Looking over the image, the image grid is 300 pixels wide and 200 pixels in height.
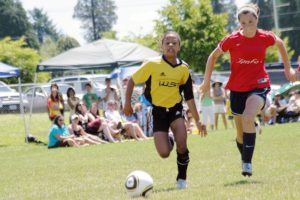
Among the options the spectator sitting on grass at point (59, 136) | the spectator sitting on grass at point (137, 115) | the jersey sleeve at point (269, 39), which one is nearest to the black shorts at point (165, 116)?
the jersey sleeve at point (269, 39)

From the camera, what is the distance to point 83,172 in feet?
41.9

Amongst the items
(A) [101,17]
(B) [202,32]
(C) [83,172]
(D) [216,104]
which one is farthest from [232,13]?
(C) [83,172]

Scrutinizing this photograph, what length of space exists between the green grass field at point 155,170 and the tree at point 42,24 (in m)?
128

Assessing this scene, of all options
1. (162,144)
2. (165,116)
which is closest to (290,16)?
(165,116)

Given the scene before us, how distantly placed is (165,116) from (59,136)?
11.4 meters

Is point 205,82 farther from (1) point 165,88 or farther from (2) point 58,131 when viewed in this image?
(2) point 58,131

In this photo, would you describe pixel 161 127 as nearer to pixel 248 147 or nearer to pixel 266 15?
pixel 248 147

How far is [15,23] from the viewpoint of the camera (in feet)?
336

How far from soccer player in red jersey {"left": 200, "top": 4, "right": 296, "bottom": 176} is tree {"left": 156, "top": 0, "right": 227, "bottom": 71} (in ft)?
126

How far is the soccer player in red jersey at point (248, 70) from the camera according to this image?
9242mm

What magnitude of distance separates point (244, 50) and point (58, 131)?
38.2 feet

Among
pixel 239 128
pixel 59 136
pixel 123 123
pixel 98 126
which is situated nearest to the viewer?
pixel 239 128

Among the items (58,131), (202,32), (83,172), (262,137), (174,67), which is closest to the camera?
(174,67)

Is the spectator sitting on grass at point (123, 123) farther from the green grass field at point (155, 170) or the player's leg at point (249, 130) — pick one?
the player's leg at point (249, 130)
